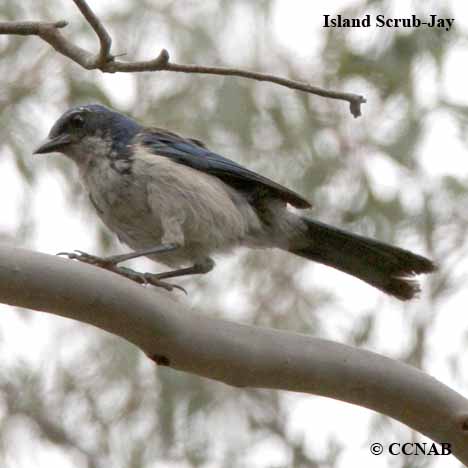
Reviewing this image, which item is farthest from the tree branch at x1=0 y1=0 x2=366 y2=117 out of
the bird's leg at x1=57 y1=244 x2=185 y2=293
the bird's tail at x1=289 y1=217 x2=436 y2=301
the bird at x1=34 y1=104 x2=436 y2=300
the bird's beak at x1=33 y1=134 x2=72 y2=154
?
the bird's beak at x1=33 y1=134 x2=72 y2=154

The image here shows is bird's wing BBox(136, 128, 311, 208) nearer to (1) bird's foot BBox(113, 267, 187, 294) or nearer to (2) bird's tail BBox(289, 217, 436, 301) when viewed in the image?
(2) bird's tail BBox(289, 217, 436, 301)

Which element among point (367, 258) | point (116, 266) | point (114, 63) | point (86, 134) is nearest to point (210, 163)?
point (86, 134)

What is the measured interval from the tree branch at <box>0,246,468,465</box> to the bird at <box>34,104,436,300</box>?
1458 mm

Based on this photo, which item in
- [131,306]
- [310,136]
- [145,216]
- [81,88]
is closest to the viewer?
[131,306]

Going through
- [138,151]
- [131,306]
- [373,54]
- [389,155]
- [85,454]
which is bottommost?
[131,306]

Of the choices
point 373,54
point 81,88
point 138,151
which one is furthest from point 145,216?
point 373,54

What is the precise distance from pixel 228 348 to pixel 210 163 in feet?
7.29

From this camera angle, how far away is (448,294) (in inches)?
327

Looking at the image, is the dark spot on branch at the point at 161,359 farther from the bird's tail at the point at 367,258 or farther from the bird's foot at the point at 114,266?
the bird's tail at the point at 367,258

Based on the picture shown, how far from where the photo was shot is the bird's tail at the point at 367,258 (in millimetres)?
5777

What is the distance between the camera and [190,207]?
5.64m

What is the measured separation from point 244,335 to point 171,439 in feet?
13.7

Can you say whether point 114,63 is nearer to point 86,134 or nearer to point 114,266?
point 114,266

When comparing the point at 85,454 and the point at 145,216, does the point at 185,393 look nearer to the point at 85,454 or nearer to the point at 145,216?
the point at 85,454
